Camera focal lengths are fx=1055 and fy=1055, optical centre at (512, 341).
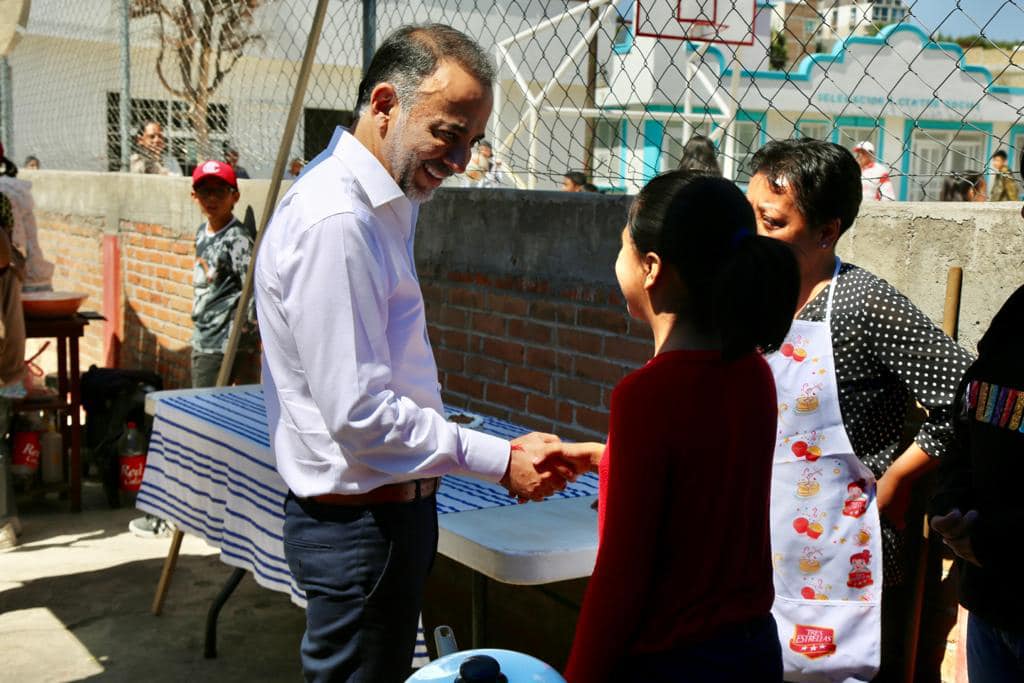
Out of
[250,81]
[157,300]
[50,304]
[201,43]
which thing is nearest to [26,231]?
[50,304]

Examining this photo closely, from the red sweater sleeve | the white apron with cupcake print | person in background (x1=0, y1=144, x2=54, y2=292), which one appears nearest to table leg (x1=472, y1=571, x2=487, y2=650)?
the white apron with cupcake print

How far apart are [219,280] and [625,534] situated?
173 inches

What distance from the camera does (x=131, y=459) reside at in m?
6.12

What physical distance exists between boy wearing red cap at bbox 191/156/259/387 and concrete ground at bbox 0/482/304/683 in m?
0.97

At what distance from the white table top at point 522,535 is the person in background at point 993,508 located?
0.81 m

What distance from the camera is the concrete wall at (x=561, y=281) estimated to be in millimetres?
2732

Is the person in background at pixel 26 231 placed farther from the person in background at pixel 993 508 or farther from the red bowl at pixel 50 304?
the person in background at pixel 993 508

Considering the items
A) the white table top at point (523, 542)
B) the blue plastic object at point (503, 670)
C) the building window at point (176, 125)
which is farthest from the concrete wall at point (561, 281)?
the building window at point (176, 125)

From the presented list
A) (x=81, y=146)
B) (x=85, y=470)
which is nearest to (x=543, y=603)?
(x=85, y=470)

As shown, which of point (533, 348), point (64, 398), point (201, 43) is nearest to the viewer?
point (533, 348)

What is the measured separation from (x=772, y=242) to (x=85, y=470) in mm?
6073

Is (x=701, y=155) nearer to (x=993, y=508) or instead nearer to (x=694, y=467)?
(x=993, y=508)

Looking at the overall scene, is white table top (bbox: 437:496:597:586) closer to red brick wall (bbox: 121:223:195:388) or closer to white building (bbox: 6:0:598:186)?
white building (bbox: 6:0:598:186)

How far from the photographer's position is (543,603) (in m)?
3.76
